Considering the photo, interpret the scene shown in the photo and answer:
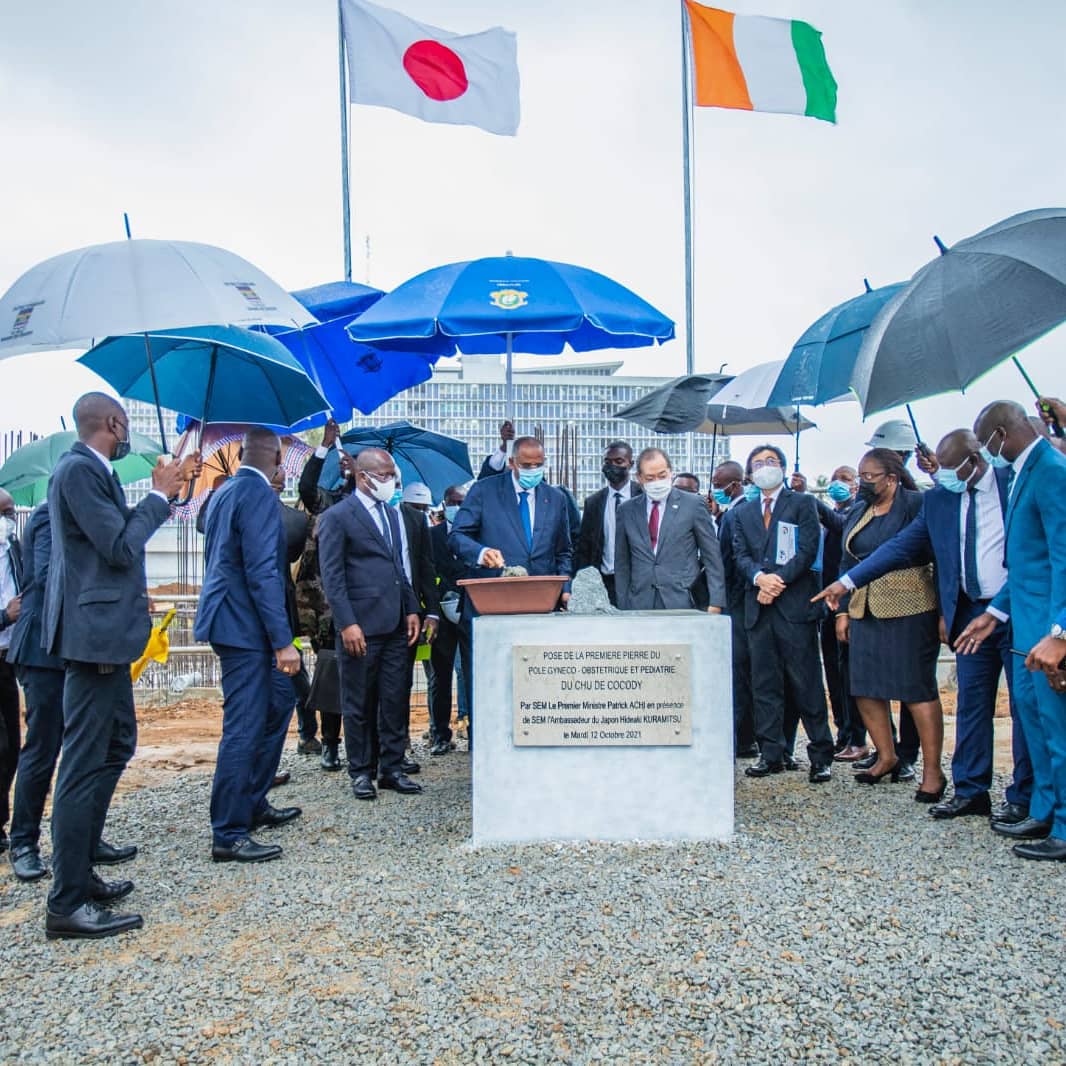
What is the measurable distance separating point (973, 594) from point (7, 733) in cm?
546

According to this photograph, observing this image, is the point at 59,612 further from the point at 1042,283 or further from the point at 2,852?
the point at 1042,283

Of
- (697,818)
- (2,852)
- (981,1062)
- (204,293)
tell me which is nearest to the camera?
(981,1062)

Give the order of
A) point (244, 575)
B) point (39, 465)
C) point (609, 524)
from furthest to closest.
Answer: point (39, 465), point (609, 524), point (244, 575)

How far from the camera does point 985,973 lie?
134 inches

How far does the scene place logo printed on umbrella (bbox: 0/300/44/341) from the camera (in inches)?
164

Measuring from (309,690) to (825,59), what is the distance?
29.4 feet

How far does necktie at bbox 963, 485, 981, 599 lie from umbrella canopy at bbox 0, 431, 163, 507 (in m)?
7.23

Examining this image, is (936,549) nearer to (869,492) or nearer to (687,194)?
(869,492)

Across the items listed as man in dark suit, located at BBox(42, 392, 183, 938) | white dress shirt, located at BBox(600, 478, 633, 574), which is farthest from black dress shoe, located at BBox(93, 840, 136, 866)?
white dress shirt, located at BBox(600, 478, 633, 574)

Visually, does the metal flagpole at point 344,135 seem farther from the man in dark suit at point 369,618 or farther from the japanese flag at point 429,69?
the man in dark suit at point 369,618

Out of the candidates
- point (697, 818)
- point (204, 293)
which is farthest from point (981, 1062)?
point (204, 293)

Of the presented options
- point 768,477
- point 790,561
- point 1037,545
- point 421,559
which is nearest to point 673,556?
point 790,561

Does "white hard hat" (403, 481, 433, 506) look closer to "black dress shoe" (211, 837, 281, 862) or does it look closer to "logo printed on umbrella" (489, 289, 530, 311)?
"logo printed on umbrella" (489, 289, 530, 311)

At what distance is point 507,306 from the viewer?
6031 millimetres
